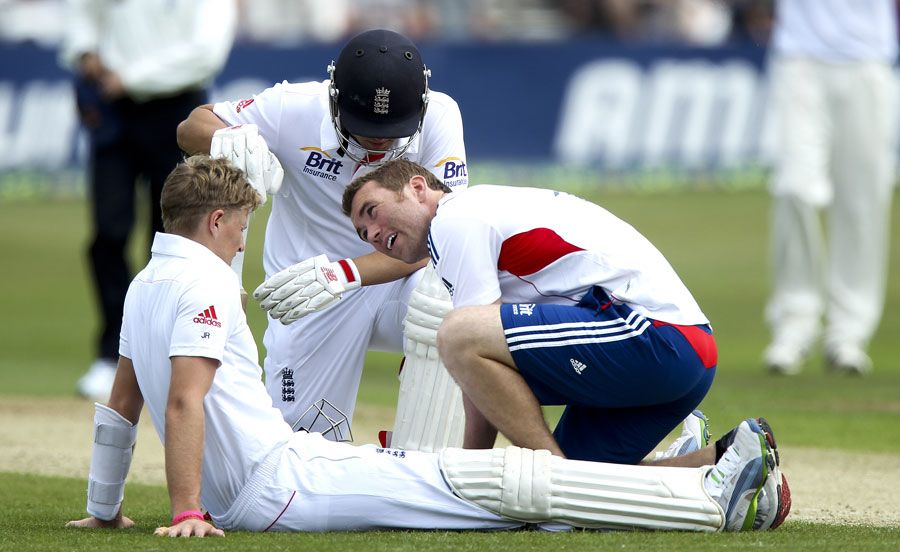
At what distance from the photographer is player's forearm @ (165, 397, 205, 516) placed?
4203 millimetres

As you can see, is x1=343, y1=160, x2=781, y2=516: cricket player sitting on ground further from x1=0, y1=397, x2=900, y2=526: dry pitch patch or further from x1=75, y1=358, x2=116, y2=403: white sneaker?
x1=75, y1=358, x2=116, y2=403: white sneaker

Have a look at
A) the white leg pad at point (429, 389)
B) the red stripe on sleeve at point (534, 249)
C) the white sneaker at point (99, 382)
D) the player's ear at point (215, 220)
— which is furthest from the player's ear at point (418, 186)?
the white sneaker at point (99, 382)

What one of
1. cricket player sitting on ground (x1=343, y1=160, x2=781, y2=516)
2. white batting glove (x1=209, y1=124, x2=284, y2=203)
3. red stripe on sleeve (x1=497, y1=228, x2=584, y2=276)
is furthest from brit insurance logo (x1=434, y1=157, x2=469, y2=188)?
red stripe on sleeve (x1=497, y1=228, x2=584, y2=276)

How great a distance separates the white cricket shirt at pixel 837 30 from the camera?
31.2 ft

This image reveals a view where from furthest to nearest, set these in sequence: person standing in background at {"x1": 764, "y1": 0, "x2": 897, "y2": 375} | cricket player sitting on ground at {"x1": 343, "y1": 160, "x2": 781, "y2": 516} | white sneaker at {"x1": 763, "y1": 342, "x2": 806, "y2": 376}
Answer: person standing in background at {"x1": 764, "y1": 0, "x2": 897, "y2": 375} → white sneaker at {"x1": 763, "y1": 342, "x2": 806, "y2": 376} → cricket player sitting on ground at {"x1": 343, "y1": 160, "x2": 781, "y2": 516}

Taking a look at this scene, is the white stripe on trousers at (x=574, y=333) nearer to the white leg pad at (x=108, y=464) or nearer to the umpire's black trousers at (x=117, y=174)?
the white leg pad at (x=108, y=464)

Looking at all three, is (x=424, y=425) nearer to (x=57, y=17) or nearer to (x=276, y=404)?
(x=276, y=404)

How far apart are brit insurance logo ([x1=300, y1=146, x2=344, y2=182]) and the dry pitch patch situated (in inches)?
54.3

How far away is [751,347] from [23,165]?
929 cm

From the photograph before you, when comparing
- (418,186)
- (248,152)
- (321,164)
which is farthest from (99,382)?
(418,186)

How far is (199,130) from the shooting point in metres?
5.64

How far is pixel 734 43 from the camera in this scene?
17484 millimetres

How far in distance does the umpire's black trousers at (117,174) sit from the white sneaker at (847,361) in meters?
4.30

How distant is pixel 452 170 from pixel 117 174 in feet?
10.2
